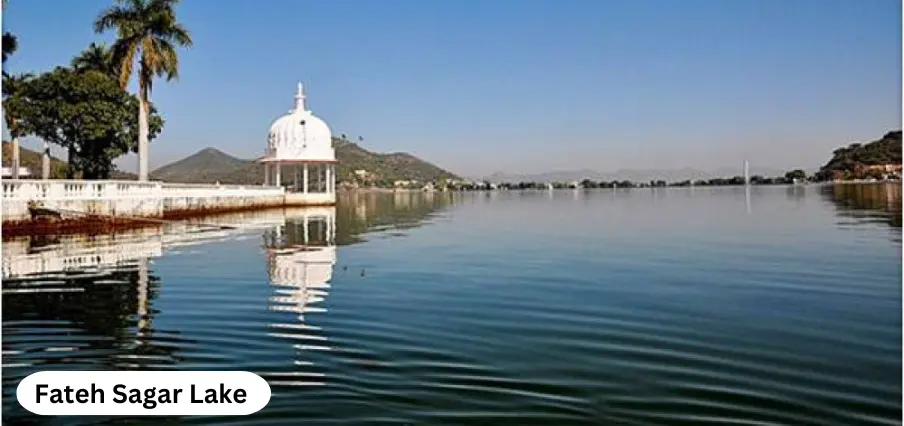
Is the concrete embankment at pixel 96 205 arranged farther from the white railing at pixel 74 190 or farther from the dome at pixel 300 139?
the dome at pixel 300 139

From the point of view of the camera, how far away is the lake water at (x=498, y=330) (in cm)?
491

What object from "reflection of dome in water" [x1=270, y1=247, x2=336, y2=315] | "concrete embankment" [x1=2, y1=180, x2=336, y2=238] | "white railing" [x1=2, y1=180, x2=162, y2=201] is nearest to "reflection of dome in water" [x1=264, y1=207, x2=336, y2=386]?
"reflection of dome in water" [x1=270, y1=247, x2=336, y2=315]

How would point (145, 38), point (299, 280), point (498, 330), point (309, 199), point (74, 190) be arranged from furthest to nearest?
point (309, 199)
point (145, 38)
point (74, 190)
point (299, 280)
point (498, 330)

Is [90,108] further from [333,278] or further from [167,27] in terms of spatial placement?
[333,278]

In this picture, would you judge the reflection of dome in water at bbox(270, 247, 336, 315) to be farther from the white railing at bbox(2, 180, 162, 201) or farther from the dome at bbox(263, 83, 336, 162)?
the dome at bbox(263, 83, 336, 162)

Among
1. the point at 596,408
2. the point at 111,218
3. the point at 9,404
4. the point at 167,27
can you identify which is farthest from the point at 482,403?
the point at 167,27

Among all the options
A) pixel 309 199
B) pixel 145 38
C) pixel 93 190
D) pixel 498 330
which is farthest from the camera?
pixel 309 199

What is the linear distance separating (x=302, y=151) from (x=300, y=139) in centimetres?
82

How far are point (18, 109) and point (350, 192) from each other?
7696cm

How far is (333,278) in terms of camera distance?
12.0 m

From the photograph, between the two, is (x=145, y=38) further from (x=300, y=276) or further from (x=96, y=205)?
(x=300, y=276)

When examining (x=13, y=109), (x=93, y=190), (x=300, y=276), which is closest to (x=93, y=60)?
(x=13, y=109)

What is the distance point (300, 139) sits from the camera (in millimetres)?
52156

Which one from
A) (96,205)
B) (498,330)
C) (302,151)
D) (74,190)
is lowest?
(498,330)
